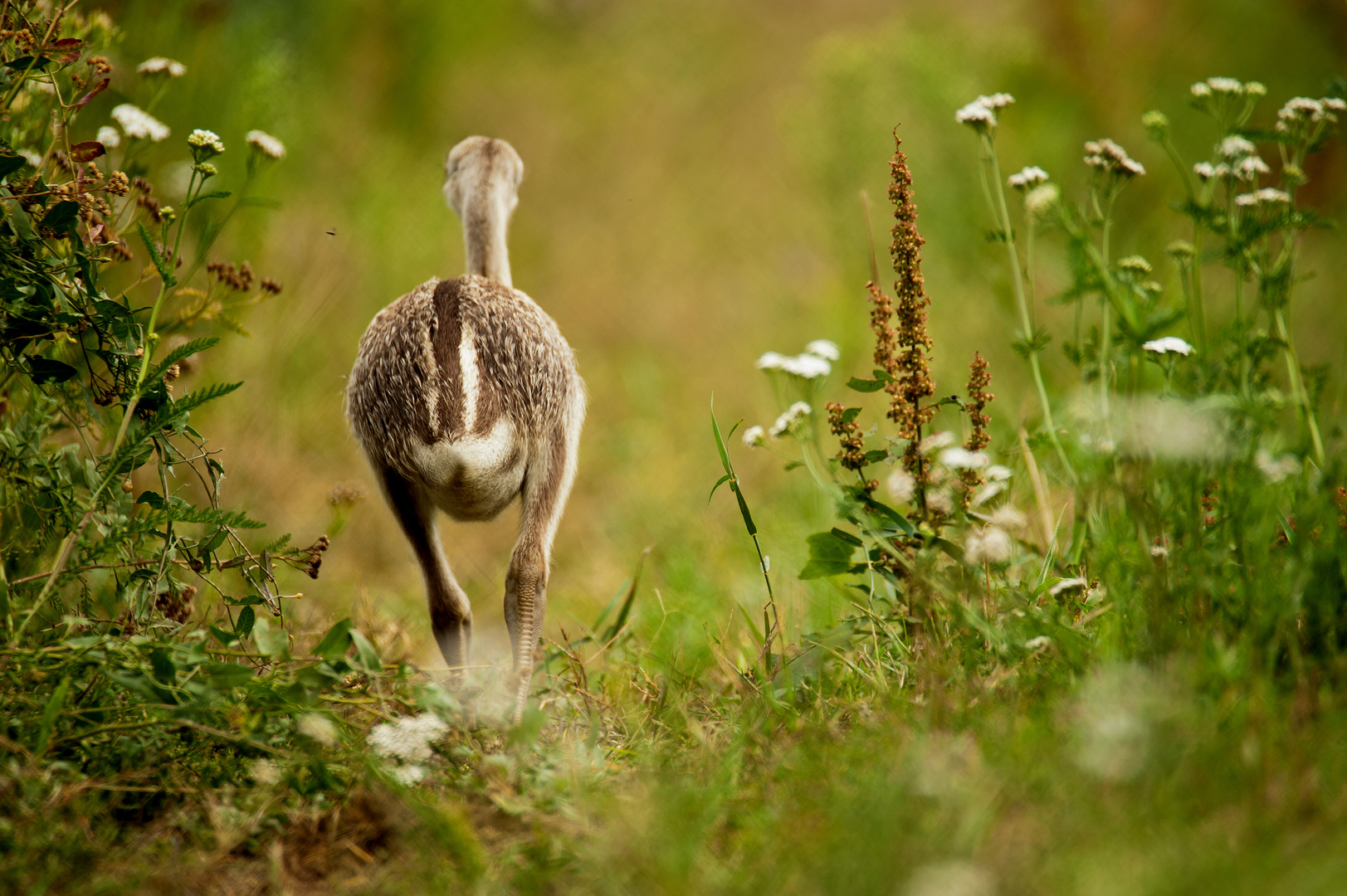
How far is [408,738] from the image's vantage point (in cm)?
289

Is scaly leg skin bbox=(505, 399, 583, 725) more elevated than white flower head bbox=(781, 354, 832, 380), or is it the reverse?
white flower head bbox=(781, 354, 832, 380)

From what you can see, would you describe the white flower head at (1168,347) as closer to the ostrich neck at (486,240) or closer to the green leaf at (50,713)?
the ostrich neck at (486,240)

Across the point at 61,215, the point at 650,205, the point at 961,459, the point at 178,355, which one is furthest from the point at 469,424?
the point at 650,205

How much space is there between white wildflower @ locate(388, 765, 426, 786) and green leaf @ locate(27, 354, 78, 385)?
153cm

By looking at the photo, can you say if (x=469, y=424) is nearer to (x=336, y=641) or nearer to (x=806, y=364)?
(x=336, y=641)

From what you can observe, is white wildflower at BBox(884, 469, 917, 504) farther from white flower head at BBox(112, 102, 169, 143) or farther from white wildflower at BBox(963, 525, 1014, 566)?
white flower head at BBox(112, 102, 169, 143)

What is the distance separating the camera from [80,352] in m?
3.67

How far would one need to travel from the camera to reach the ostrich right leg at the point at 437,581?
4.07 m

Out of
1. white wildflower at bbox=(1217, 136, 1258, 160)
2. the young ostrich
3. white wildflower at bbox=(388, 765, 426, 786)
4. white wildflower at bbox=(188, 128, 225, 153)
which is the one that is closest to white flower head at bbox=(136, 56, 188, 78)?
white wildflower at bbox=(188, 128, 225, 153)

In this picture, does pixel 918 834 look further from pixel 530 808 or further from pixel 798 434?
pixel 798 434

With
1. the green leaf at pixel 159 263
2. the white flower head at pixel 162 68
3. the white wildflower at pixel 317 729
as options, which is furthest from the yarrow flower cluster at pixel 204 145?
the white wildflower at pixel 317 729

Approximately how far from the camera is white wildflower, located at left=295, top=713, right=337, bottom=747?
2.70 metres

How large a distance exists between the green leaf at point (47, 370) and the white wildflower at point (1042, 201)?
292 centimetres

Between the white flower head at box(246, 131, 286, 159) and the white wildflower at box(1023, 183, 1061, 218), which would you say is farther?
the white flower head at box(246, 131, 286, 159)
